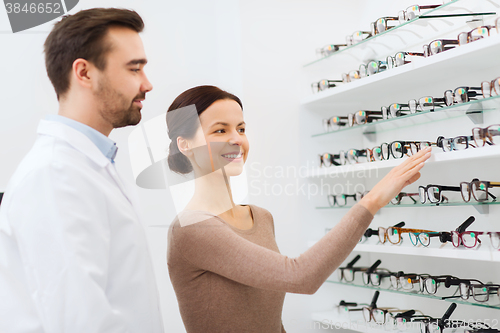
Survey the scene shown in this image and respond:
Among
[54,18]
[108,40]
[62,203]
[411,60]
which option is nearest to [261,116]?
[411,60]

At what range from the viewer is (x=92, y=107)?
781 mm

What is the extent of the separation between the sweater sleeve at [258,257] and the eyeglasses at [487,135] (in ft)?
1.79

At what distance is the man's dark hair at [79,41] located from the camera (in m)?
0.77

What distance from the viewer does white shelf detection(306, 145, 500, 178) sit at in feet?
4.19

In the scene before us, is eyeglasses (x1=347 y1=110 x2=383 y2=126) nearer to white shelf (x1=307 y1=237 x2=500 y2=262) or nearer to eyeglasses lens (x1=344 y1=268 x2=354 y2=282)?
white shelf (x1=307 y1=237 x2=500 y2=262)

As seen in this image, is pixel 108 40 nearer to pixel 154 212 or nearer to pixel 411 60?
pixel 154 212

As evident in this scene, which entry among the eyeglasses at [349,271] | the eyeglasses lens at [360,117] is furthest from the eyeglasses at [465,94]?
the eyeglasses at [349,271]

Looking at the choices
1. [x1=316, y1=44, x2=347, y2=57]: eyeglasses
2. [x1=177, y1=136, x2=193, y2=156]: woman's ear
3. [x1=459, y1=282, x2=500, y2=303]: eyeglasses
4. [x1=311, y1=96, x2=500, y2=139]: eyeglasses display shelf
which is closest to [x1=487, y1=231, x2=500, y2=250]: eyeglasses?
[x1=459, y1=282, x2=500, y2=303]: eyeglasses

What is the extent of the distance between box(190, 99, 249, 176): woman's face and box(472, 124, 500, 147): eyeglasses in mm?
704

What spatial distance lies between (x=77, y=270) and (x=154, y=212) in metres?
0.52

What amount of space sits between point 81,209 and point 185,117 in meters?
0.44

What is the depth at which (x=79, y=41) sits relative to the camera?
77 centimetres

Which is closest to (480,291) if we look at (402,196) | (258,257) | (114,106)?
(402,196)

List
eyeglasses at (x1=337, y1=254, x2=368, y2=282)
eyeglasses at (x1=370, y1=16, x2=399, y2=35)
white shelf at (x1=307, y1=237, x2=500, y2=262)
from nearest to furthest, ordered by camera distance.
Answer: white shelf at (x1=307, y1=237, x2=500, y2=262), eyeglasses at (x1=370, y1=16, x2=399, y2=35), eyeglasses at (x1=337, y1=254, x2=368, y2=282)
